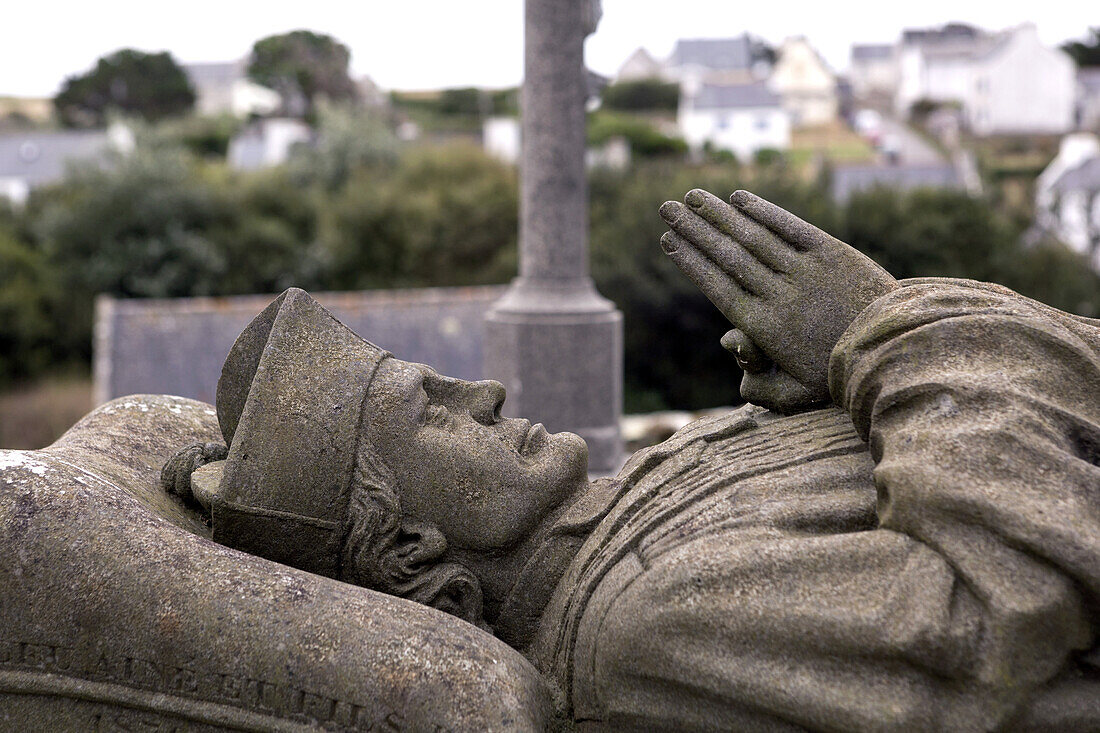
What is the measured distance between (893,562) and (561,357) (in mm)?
5351

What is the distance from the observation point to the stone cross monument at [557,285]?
7.02 metres

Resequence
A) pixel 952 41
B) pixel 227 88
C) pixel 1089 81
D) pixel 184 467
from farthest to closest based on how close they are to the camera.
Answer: pixel 227 88 < pixel 952 41 < pixel 1089 81 < pixel 184 467

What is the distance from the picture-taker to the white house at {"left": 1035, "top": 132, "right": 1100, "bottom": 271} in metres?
18.7

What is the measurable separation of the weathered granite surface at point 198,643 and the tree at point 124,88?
55526 millimetres

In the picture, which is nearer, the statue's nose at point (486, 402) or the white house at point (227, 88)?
the statue's nose at point (486, 402)

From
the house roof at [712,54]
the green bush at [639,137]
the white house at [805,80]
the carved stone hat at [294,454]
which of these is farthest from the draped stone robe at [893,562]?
the white house at [805,80]

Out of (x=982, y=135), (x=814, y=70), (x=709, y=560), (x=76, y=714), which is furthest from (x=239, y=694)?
(x=814, y=70)

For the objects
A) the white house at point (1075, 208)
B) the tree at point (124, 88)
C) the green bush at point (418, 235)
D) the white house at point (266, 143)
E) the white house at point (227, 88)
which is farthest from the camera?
the white house at point (227, 88)

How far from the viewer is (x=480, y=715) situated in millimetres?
1842

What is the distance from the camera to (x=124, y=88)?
53281 mm

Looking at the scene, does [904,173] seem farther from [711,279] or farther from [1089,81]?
[1089,81]

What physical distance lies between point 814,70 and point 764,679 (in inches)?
2883

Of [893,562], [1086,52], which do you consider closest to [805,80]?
[1086,52]

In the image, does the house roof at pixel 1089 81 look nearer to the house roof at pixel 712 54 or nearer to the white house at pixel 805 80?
the white house at pixel 805 80
